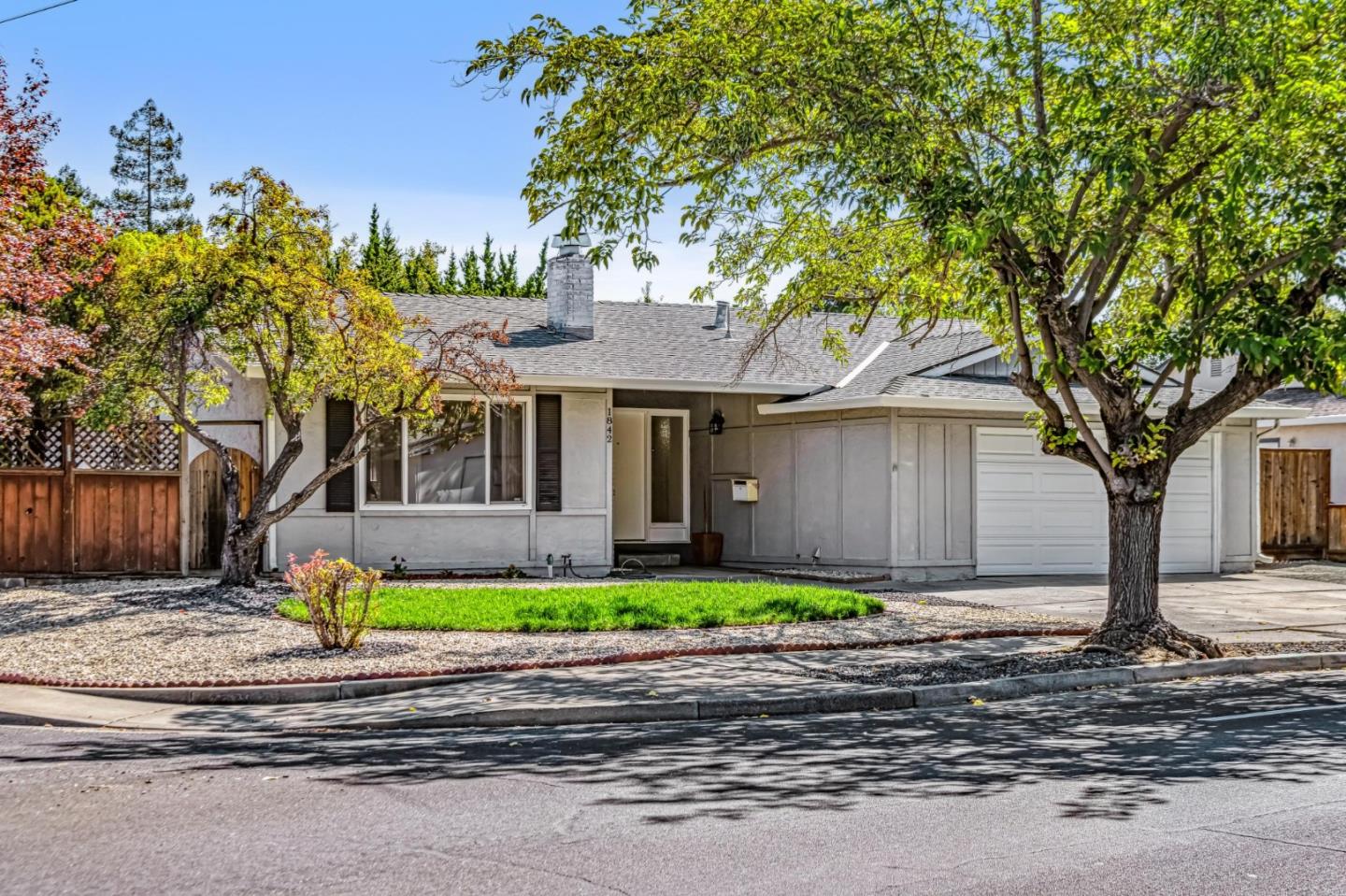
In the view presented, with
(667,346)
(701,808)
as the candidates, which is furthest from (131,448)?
(701,808)

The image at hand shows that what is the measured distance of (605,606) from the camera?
1446 centimetres

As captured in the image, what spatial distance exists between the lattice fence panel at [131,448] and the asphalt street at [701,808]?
971 cm

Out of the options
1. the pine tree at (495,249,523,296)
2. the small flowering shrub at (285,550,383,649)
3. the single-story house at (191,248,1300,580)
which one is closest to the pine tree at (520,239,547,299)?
the pine tree at (495,249,523,296)

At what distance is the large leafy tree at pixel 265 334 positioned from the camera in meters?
14.7

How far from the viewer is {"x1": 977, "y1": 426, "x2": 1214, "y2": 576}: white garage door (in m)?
20.0

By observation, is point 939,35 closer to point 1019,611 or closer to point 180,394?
point 1019,611

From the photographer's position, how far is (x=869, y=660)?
1155cm

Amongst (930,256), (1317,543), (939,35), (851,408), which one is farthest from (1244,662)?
(1317,543)

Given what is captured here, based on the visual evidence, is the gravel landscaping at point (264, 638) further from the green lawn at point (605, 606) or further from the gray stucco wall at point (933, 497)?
the gray stucco wall at point (933, 497)

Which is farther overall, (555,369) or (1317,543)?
(1317,543)

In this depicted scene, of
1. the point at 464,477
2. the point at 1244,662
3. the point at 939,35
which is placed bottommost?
the point at 1244,662

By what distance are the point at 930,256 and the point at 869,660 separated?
4.16 m

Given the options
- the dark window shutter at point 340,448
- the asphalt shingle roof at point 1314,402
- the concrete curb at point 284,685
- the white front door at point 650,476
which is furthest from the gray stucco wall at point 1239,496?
the concrete curb at point 284,685

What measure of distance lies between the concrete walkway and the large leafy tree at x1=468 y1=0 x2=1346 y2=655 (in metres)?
2.35
